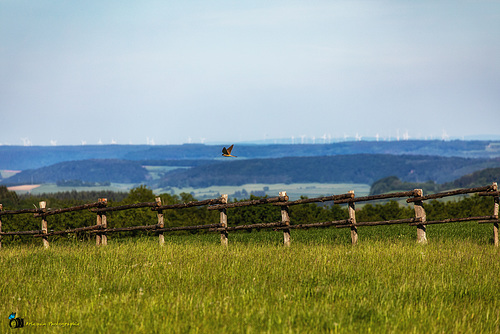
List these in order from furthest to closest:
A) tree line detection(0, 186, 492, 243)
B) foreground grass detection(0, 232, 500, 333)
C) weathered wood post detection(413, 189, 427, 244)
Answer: tree line detection(0, 186, 492, 243)
weathered wood post detection(413, 189, 427, 244)
foreground grass detection(0, 232, 500, 333)

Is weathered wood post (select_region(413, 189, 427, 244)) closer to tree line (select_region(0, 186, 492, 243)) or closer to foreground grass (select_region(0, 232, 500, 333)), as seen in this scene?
foreground grass (select_region(0, 232, 500, 333))

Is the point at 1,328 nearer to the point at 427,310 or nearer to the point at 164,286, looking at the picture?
the point at 164,286

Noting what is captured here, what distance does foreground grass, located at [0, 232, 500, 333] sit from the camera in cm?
833

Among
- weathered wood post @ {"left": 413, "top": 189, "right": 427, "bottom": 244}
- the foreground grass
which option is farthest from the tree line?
the foreground grass

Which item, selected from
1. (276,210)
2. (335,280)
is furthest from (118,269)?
(276,210)

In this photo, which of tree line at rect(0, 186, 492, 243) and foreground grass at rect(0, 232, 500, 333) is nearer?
foreground grass at rect(0, 232, 500, 333)

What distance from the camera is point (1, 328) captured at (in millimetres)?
8484

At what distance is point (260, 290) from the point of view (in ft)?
33.1

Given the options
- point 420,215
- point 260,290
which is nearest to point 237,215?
point 420,215

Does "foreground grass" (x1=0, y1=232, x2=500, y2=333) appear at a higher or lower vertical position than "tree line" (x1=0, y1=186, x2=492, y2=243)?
higher

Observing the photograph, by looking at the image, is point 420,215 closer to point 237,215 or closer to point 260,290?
point 260,290

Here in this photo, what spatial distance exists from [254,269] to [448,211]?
22.5m

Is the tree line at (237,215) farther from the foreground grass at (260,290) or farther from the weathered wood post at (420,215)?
the foreground grass at (260,290)

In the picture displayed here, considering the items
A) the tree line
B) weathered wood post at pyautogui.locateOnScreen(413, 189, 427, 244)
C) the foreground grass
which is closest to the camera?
the foreground grass
